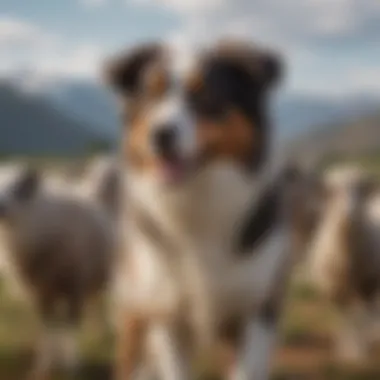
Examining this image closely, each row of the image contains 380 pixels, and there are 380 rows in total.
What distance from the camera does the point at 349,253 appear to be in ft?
4.52

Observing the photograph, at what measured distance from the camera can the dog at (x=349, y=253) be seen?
4.40 feet

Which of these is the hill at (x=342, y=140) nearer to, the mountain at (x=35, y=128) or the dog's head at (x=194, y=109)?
the dog's head at (x=194, y=109)

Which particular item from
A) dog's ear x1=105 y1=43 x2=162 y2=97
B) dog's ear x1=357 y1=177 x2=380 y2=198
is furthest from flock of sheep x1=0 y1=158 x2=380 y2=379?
dog's ear x1=105 y1=43 x2=162 y2=97

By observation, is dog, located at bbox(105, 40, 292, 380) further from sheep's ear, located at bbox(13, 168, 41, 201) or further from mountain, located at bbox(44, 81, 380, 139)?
sheep's ear, located at bbox(13, 168, 41, 201)

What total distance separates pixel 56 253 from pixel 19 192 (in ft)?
0.32

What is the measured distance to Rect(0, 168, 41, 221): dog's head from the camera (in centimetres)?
134

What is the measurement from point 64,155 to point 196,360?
305 mm

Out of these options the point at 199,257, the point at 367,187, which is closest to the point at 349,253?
the point at 367,187

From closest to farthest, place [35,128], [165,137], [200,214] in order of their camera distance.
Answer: [165,137] < [200,214] < [35,128]

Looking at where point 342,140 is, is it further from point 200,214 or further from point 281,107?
point 200,214

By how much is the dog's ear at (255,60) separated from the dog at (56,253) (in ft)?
0.73

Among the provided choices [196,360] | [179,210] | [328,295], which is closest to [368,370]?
[328,295]

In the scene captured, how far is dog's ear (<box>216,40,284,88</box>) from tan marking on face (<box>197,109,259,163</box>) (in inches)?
2.5

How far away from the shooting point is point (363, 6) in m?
1.36
